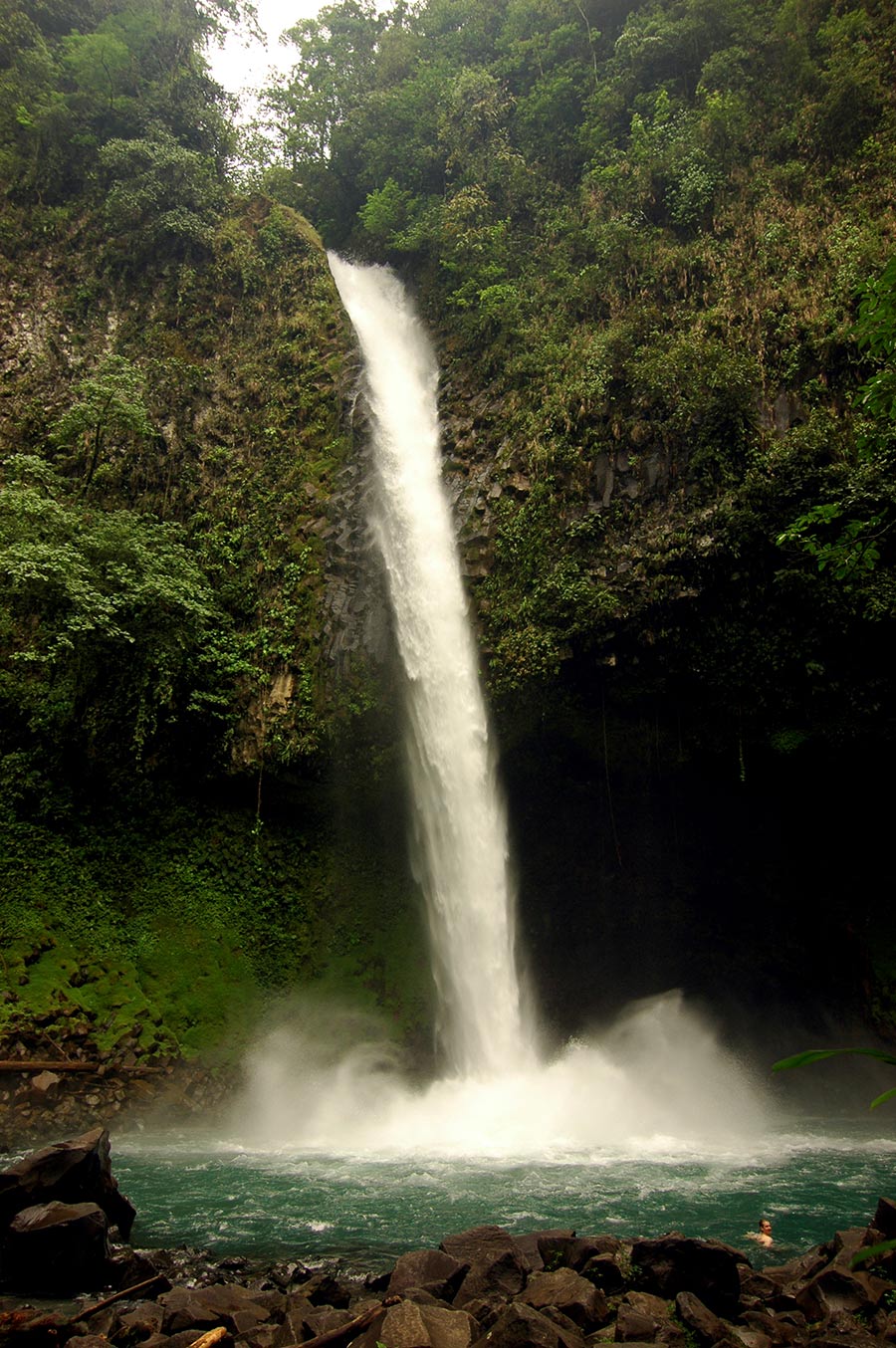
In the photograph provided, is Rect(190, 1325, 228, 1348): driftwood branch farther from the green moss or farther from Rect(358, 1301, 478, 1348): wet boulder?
the green moss

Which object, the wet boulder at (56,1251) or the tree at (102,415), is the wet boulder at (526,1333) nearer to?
the wet boulder at (56,1251)

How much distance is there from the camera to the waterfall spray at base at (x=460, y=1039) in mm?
11023

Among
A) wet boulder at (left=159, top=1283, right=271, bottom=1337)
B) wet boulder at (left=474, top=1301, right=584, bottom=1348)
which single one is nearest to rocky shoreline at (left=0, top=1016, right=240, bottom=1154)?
wet boulder at (left=159, top=1283, right=271, bottom=1337)

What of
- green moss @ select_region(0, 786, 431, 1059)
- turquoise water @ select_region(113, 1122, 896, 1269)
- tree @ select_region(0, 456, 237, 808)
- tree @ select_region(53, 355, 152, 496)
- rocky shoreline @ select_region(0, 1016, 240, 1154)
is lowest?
turquoise water @ select_region(113, 1122, 896, 1269)

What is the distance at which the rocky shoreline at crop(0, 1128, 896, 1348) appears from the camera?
13.4ft

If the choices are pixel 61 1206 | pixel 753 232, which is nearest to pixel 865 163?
pixel 753 232

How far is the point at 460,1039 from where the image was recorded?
1228cm

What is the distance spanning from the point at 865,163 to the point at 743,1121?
687 inches

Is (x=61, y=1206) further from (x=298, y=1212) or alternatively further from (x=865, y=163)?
(x=865, y=163)

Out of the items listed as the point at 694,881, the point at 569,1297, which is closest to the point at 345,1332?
the point at 569,1297

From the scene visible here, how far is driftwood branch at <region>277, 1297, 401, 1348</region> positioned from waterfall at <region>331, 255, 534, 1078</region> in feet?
26.5

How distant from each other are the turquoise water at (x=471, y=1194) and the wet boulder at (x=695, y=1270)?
3.97 ft

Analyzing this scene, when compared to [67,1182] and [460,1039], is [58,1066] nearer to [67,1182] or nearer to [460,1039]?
[67,1182]

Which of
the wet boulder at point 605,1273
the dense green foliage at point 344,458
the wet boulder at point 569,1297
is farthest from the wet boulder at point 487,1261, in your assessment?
the dense green foliage at point 344,458
